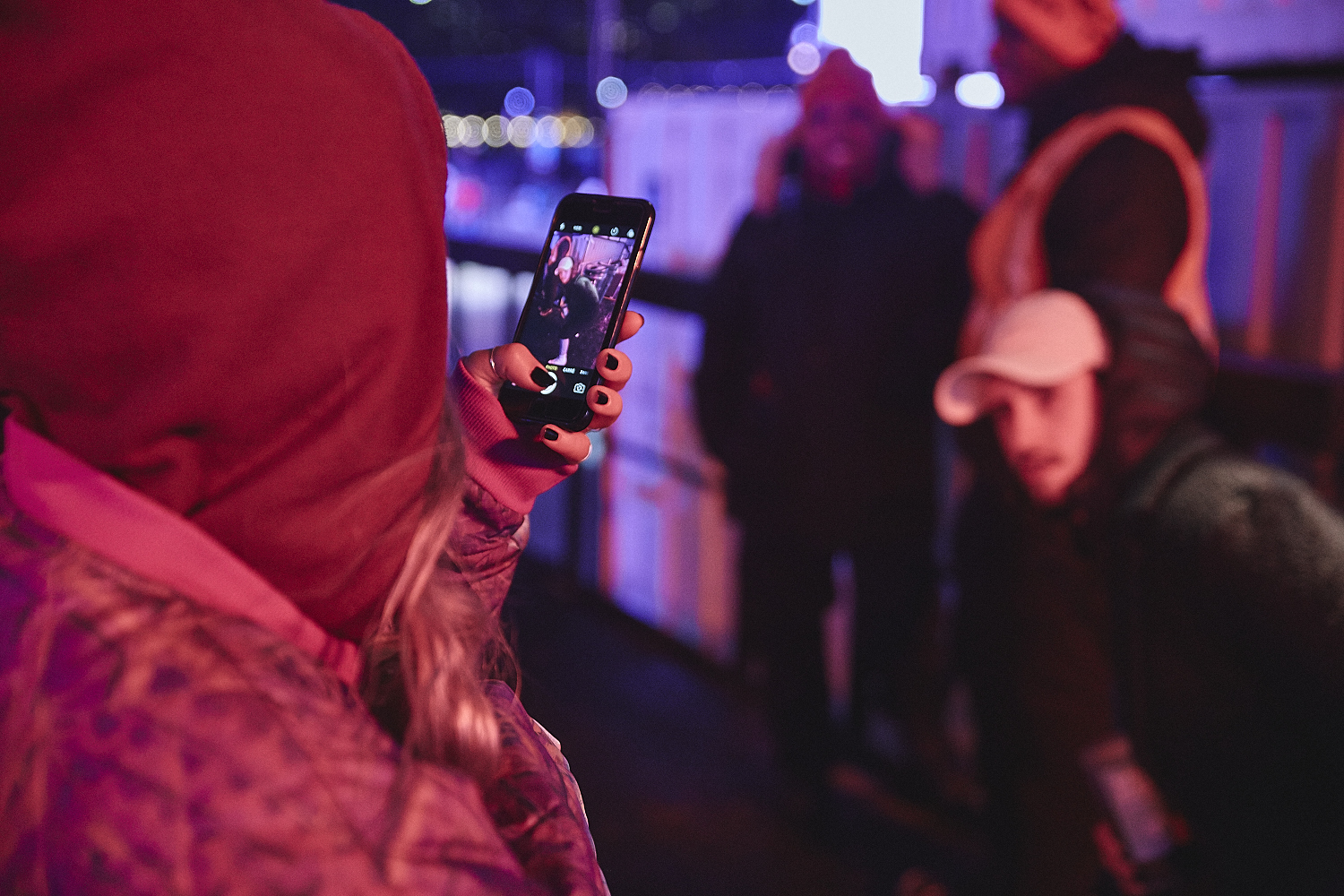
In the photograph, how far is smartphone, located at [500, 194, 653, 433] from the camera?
3.44 feet

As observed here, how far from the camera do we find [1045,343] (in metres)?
1.80

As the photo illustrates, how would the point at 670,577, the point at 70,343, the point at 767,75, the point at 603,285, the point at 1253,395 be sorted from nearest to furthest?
the point at 70,343
the point at 603,285
the point at 1253,395
the point at 670,577
the point at 767,75

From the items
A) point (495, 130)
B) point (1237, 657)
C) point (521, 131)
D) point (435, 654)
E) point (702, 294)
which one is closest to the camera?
point (435, 654)

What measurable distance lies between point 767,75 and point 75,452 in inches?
446

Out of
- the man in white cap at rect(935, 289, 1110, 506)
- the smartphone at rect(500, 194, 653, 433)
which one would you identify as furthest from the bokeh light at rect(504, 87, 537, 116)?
the smartphone at rect(500, 194, 653, 433)

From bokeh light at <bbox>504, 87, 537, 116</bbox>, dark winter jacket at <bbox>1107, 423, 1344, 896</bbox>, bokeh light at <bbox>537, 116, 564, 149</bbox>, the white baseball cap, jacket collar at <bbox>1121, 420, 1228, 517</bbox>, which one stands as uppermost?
bokeh light at <bbox>504, 87, 537, 116</bbox>

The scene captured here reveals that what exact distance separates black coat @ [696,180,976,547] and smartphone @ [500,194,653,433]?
169 cm

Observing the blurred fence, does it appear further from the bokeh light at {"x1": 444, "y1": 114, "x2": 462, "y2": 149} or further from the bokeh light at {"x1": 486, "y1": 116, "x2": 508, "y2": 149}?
the bokeh light at {"x1": 486, "y1": 116, "x2": 508, "y2": 149}

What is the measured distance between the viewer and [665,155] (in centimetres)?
386

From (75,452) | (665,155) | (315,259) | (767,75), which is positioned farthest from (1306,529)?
(767,75)

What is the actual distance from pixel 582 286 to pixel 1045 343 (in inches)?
40.8

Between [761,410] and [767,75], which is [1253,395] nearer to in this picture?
[761,410]

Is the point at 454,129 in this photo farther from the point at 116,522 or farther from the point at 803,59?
the point at 116,522

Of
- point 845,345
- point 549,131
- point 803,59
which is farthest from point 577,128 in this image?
point 845,345
